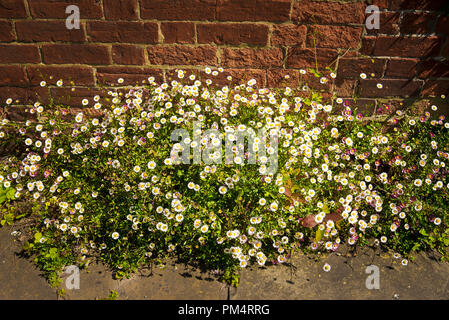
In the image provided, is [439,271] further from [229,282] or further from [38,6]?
[38,6]

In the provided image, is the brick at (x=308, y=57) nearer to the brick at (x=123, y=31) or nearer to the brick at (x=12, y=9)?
the brick at (x=123, y=31)

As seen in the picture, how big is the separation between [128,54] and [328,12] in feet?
4.92

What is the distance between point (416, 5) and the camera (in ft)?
8.01

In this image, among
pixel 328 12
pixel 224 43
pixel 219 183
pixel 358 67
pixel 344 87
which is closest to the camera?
pixel 219 183

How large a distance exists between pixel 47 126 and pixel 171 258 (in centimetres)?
146

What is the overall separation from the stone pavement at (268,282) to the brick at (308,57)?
1.44 m

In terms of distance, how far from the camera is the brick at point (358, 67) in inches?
106

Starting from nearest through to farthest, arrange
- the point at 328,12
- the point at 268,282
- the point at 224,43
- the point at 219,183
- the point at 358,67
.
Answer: the point at 268,282, the point at 219,183, the point at 328,12, the point at 224,43, the point at 358,67

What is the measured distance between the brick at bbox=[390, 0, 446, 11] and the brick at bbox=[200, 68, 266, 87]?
1.02m

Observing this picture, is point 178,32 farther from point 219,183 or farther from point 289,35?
point 219,183

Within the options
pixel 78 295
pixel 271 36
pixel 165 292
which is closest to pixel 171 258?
pixel 165 292

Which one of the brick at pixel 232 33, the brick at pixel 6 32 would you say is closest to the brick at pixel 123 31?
the brick at pixel 232 33

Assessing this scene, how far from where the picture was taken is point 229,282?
7.07 ft

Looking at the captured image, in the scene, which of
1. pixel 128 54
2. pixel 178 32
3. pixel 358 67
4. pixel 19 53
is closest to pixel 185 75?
pixel 178 32
